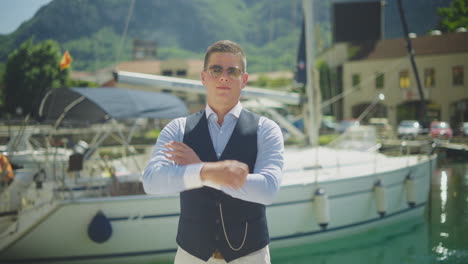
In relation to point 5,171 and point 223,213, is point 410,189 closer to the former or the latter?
point 5,171

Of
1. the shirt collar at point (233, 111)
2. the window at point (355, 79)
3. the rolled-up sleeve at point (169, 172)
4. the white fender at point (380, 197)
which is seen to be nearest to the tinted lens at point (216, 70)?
the shirt collar at point (233, 111)

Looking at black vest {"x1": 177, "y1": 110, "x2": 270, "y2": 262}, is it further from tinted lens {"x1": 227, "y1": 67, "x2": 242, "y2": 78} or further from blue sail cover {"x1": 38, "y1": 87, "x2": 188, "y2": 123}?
blue sail cover {"x1": 38, "y1": 87, "x2": 188, "y2": 123}

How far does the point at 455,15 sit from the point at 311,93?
3.76m

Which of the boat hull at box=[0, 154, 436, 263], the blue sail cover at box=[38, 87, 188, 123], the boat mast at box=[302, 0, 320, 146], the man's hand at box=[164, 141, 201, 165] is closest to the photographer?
the man's hand at box=[164, 141, 201, 165]

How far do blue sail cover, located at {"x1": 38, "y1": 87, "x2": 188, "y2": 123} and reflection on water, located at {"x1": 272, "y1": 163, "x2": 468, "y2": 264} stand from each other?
2.70 metres

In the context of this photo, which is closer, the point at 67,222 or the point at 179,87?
the point at 67,222

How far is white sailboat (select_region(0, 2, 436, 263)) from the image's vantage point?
5.20 metres

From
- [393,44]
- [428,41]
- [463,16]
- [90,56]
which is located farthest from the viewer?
[393,44]

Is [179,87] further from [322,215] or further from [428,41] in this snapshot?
[428,41]

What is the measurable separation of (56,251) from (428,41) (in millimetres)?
22878

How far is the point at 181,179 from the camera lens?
1545 mm

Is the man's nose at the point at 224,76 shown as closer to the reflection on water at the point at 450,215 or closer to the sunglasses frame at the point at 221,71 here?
the sunglasses frame at the point at 221,71

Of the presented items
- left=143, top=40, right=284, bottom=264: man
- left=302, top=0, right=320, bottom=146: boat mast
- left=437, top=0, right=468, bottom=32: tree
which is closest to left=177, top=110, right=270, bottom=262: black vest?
left=143, top=40, right=284, bottom=264: man

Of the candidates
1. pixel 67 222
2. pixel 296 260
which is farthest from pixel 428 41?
pixel 67 222
